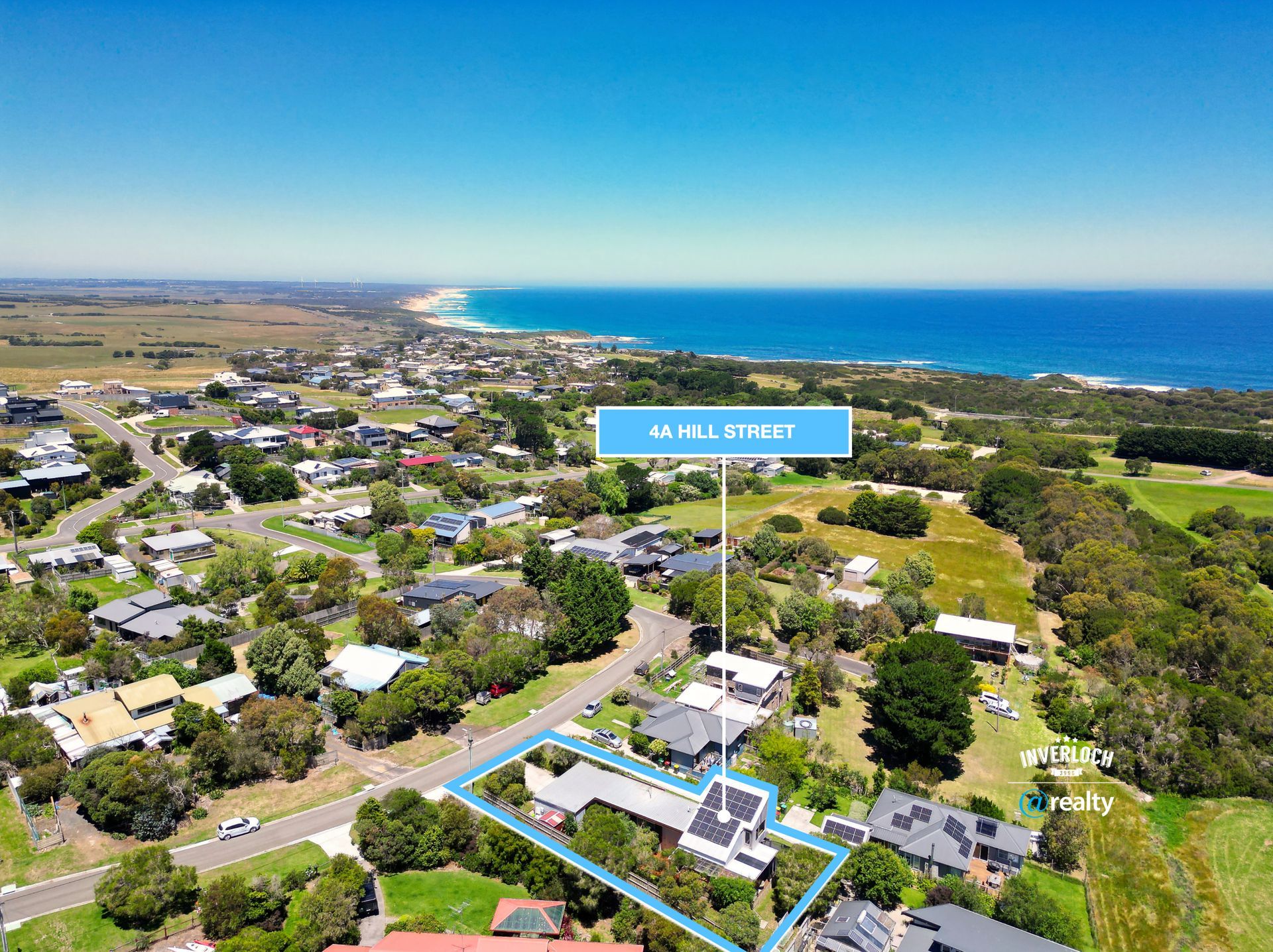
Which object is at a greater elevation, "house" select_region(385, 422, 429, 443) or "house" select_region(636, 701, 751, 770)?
"house" select_region(385, 422, 429, 443)

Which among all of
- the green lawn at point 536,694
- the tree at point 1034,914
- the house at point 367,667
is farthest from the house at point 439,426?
the tree at point 1034,914

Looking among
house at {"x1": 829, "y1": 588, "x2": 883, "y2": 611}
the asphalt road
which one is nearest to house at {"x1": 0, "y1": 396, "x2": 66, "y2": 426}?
the asphalt road

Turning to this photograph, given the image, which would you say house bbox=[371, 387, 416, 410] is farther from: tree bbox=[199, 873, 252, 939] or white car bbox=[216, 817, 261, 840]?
tree bbox=[199, 873, 252, 939]

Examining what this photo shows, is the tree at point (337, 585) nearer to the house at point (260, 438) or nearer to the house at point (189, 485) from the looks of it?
the house at point (189, 485)

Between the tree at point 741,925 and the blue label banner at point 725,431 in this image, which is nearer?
the blue label banner at point 725,431

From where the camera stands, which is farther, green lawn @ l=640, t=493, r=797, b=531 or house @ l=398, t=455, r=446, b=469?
house @ l=398, t=455, r=446, b=469

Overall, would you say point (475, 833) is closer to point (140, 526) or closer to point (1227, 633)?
point (1227, 633)
